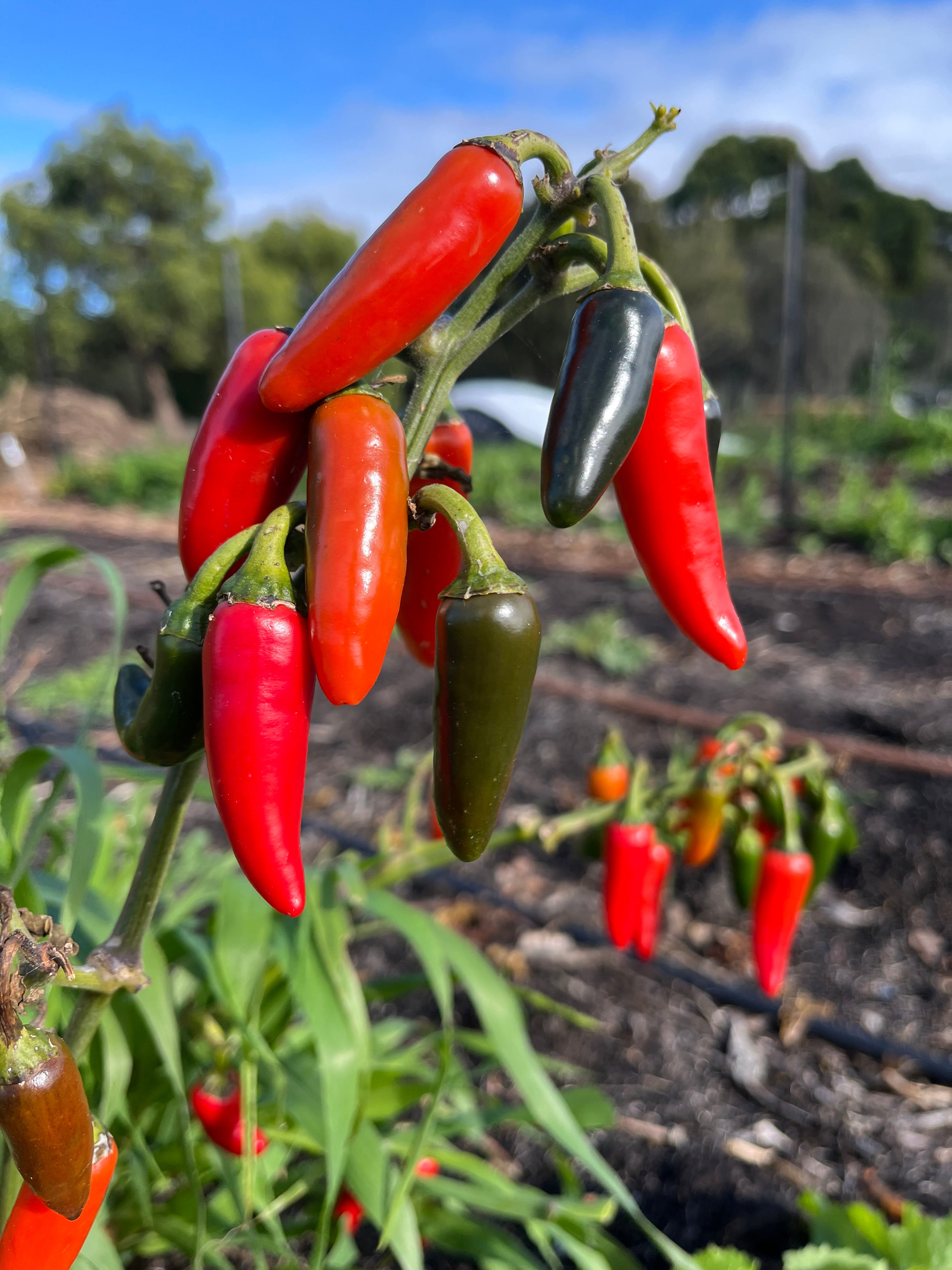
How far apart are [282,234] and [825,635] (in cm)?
3303

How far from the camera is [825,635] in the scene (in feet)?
16.8

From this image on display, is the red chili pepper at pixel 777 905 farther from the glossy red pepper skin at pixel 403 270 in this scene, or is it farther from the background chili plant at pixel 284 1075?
the glossy red pepper skin at pixel 403 270

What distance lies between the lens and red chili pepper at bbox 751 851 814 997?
1.73m

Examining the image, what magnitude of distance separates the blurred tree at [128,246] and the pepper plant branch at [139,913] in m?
25.2

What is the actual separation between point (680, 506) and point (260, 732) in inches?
14.8

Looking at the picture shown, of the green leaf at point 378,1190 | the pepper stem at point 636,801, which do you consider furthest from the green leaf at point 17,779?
the pepper stem at point 636,801

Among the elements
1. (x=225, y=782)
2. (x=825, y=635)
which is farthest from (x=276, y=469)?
(x=825, y=635)

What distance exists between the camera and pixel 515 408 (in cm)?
1134

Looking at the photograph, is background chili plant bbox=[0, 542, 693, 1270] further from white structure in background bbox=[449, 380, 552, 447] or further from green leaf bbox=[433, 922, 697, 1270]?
white structure in background bbox=[449, 380, 552, 447]

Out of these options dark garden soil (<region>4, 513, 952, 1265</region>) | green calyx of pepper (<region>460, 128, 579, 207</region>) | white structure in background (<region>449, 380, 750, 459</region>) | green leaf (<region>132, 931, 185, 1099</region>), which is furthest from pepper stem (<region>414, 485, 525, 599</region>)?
white structure in background (<region>449, 380, 750, 459</region>)

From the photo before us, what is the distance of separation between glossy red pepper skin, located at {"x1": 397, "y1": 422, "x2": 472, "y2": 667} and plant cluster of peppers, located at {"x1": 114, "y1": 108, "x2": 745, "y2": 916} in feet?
0.25

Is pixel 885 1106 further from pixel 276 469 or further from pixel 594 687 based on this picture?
pixel 594 687

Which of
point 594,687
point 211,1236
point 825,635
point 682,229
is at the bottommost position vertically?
point 211,1236

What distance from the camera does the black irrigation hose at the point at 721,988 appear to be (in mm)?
2068
